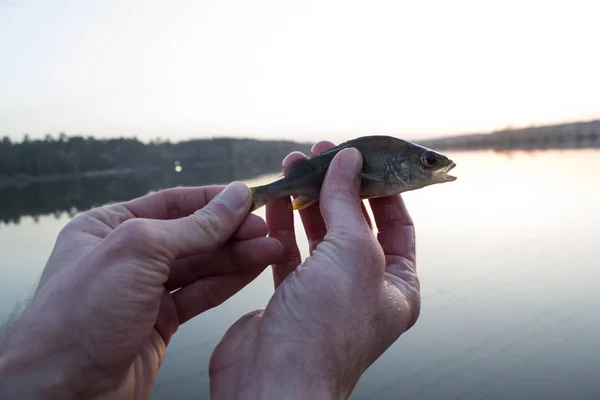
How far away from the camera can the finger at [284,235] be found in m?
4.78

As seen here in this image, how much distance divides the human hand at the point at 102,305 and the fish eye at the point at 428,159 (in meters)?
1.89

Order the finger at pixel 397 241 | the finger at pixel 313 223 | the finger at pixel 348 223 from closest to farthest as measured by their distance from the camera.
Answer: the finger at pixel 348 223, the finger at pixel 397 241, the finger at pixel 313 223

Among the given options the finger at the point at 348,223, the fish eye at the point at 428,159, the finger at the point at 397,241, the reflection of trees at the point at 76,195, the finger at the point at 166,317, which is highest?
the fish eye at the point at 428,159

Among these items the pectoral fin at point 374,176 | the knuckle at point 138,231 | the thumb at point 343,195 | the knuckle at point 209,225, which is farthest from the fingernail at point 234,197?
the pectoral fin at point 374,176

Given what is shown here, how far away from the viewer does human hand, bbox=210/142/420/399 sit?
3033 mm

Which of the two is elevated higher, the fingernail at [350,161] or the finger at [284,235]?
the fingernail at [350,161]

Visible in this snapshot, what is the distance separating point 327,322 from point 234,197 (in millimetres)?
1314

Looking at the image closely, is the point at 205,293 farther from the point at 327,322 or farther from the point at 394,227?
the point at 394,227

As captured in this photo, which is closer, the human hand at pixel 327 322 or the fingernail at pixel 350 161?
the human hand at pixel 327 322

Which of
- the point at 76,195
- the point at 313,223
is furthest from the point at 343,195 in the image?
the point at 76,195

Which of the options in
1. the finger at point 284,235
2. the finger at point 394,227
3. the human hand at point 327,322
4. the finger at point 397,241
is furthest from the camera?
the finger at point 284,235

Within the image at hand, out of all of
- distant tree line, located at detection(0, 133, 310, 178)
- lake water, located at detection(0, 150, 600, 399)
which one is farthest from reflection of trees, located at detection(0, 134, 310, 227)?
lake water, located at detection(0, 150, 600, 399)

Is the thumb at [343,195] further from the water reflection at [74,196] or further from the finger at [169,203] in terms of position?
the water reflection at [74,196]

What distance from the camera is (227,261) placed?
4406mm
